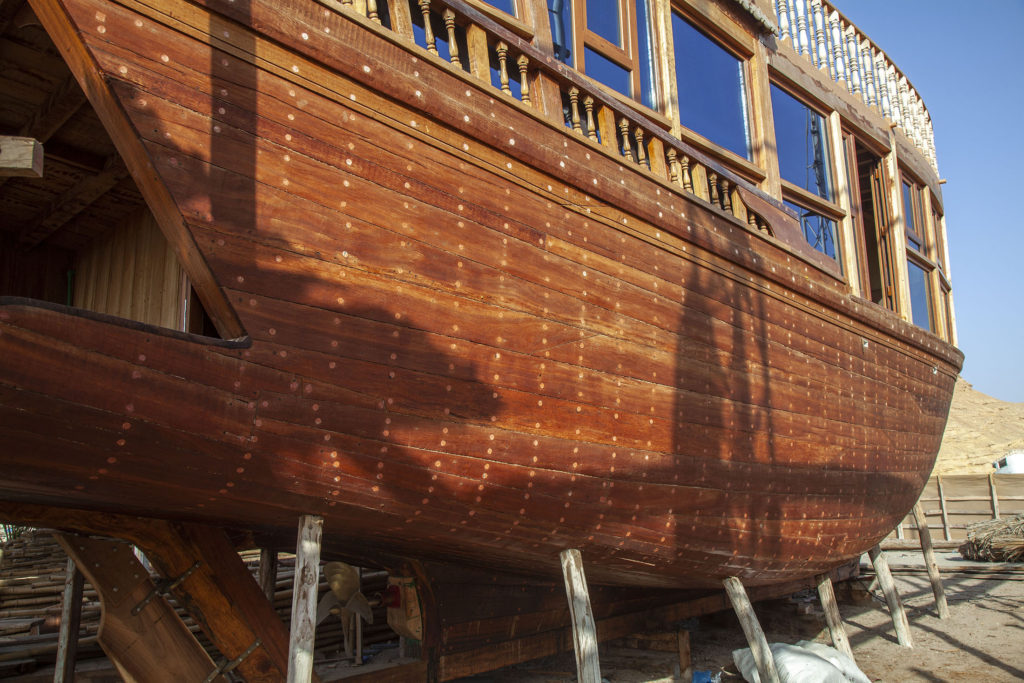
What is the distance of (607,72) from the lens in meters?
4.84

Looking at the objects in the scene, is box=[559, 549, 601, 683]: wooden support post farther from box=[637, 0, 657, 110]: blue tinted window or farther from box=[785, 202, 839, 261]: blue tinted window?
box=[785, 202, 839, 261]: blue tinted window

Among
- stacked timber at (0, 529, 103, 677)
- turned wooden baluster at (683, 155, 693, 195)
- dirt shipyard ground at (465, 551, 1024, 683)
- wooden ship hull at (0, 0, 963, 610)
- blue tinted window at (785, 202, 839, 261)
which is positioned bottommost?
dirt shipyard ground at (465, 551, 1024, 683)

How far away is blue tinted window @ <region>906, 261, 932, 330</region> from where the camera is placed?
8.40 metres

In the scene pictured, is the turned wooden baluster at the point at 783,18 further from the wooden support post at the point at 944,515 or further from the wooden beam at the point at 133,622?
the wooden support post at the point at 944,515

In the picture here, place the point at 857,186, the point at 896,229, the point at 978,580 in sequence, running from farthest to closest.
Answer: the point at 978,580
the point at 896,229
the point at 857,186

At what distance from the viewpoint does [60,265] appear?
534cm

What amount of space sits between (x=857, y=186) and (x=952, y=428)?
→ 30543mm

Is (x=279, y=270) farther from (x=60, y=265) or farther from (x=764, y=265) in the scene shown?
(x=60, y=265)

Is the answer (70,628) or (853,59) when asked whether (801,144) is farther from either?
(70,628)

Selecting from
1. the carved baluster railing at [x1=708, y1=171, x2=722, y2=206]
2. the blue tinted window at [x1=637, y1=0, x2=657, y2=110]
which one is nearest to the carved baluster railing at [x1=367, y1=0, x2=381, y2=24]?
the carved baluster railing at [x1=708, y1=171, x2=722, y2=206]

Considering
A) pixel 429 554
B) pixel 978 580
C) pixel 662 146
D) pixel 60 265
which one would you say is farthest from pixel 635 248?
pixel 978 580

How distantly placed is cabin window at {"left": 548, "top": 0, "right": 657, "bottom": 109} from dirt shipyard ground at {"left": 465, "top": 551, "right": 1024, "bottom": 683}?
415 cm

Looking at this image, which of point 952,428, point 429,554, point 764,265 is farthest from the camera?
point 952,428

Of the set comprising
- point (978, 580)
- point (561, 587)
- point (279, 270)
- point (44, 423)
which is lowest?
point (978, 580)
